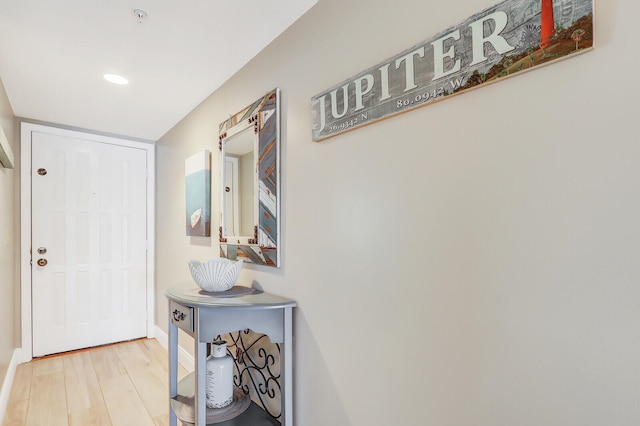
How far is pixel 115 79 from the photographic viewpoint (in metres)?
2.26

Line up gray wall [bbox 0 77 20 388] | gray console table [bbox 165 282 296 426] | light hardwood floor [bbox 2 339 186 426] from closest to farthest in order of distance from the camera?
gray console table [bbox 165 282 296 426], light hardwood floor [bbox 2 339 186 426], gray wall [bbox 0 77 20 388]

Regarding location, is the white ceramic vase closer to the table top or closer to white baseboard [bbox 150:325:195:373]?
the table top

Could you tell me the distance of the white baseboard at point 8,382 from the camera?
2.17 m

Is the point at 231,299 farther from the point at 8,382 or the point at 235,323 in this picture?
the point at 8,382

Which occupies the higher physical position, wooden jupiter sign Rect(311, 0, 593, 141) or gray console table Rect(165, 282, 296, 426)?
wooden jupiter sign Rect(311, 0, 593, 141)

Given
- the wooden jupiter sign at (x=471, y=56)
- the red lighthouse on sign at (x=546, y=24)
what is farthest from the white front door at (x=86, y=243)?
the red lighthouse on sign at (x=546, y=24)

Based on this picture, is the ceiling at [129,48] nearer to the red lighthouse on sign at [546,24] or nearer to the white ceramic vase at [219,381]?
the red lighthouse on sign at [546,24]

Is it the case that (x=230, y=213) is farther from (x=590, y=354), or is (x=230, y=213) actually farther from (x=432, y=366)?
(x=590, y=354)

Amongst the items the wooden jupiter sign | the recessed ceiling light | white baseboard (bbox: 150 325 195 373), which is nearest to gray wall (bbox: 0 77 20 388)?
the recessed ceiling light

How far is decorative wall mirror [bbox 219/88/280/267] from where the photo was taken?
1777 mm

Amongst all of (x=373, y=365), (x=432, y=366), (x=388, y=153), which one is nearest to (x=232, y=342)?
(x=373, y=365)

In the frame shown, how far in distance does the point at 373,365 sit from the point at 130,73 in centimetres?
224

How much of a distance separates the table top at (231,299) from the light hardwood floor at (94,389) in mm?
974

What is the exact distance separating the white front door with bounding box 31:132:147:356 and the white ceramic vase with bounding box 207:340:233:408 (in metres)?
2.26
